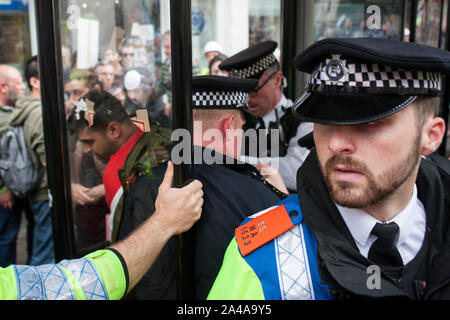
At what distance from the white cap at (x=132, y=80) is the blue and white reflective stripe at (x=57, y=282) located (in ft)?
4.81

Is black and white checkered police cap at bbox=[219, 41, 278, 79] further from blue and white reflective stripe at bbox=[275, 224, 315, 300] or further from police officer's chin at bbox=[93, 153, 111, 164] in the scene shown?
blue and white reflective stripe at bbox=[275, 224, 315, 300]

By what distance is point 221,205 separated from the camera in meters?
1.75

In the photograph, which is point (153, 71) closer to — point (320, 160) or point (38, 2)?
point (38, 2)

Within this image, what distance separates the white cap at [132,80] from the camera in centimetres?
264

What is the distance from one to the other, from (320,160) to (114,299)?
0.70 meters

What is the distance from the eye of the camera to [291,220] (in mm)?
1176

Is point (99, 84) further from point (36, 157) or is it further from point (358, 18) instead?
point (358, 18)

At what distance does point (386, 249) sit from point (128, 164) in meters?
1.23

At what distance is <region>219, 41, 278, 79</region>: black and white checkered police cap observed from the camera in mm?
3176

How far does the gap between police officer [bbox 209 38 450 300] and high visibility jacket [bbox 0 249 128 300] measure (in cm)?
33

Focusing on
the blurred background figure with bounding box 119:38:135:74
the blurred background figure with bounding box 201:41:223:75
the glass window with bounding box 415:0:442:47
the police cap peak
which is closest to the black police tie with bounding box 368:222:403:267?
the police cap peak

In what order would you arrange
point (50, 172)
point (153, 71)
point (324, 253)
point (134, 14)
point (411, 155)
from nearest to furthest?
point (324, 253)
point (411, 155)
point (50, 172)
point (134, 14)
point (153, 71)

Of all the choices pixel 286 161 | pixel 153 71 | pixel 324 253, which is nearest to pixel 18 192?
pixel 153 71

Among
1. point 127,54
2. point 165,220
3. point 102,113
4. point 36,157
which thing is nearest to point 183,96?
point 165,220
